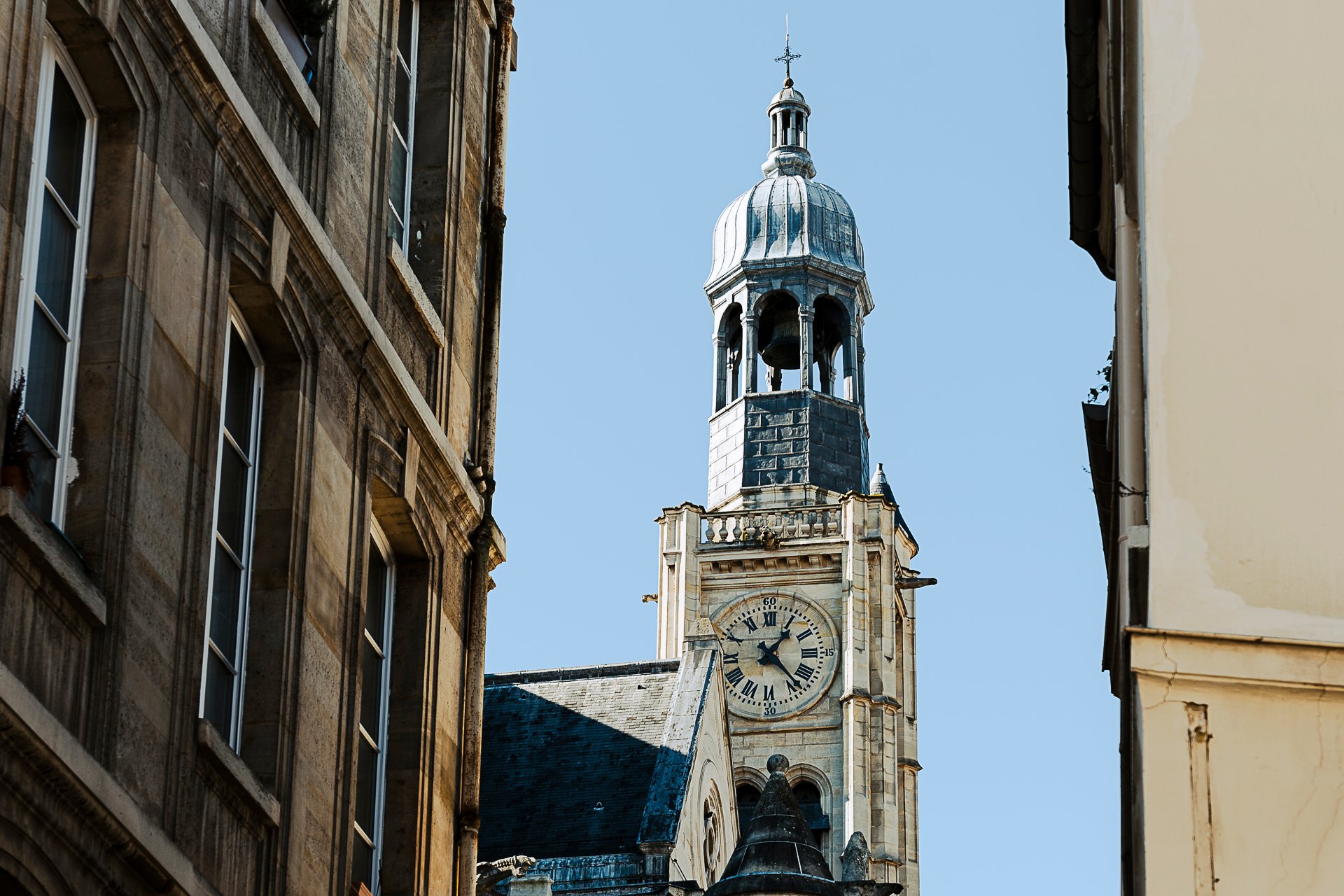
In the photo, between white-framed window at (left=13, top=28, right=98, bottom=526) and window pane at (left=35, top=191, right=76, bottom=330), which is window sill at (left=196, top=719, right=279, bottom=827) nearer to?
white-framed window at (left=13, top=28, right=98, bottom=526)

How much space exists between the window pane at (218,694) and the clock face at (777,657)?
52507mm

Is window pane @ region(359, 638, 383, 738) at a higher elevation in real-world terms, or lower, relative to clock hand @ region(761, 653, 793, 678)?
lower

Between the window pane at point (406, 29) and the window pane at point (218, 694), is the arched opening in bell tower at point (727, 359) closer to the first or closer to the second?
the window pane at point (406, 29)

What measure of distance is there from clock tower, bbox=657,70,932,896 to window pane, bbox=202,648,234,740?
4906 cm

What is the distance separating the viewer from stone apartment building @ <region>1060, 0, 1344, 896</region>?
962 centimetres

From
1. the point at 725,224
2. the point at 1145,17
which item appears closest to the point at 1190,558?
the point at 1145,17

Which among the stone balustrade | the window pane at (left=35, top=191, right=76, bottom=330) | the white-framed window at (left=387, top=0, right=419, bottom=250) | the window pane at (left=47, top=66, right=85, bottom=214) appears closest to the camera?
the window pane at (left=35, top=191, right=76, bottom=330)

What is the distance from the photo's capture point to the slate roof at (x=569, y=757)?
3075cm

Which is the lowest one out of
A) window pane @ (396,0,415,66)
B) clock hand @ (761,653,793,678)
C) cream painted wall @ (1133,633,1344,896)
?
cream painted wall @ (1133,633,1344,896)

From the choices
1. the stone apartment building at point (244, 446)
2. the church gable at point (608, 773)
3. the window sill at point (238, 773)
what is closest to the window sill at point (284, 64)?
the stone apartment building at point (244, 446)

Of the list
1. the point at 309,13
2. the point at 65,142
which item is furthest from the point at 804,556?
the point at 65,142

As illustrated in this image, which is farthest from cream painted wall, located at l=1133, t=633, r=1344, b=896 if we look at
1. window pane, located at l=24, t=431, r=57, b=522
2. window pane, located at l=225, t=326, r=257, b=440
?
window pane, located at l=225, t=326, r=257, b=440

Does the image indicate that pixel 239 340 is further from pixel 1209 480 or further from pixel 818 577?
pixel 818 577

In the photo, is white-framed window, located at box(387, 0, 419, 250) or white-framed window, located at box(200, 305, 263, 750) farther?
white-framed window, located at box(387, 0, 419, 250)
